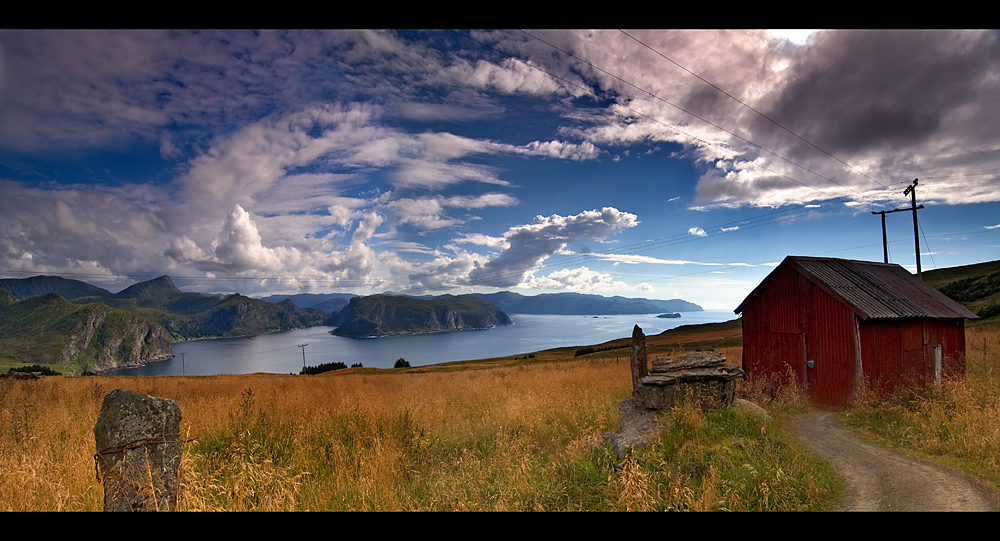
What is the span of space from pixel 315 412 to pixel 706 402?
31.6 feet

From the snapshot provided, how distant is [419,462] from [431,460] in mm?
239

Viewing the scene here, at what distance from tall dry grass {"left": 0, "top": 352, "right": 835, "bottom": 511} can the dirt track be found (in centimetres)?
63

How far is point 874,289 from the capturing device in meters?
19.4

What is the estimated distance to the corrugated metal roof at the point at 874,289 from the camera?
17.7 meters

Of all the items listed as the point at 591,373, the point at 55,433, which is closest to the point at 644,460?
the point at 55,433

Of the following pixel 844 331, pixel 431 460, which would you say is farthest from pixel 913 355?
pixel 431 460

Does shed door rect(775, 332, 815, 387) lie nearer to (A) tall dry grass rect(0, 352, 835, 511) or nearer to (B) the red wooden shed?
(B) the red wooden shed

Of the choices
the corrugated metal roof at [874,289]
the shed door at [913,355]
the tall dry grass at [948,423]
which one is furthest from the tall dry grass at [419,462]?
the shed door at [913,355]

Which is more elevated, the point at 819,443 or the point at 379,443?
the point at 379,443

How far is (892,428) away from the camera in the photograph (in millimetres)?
12617

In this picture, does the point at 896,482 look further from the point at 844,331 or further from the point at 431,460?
the point at 844,331

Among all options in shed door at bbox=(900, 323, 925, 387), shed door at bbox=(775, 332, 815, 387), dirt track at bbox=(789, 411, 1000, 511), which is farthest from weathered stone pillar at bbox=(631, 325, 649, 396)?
shed door at bbox=(900, 323, 925, 387)
